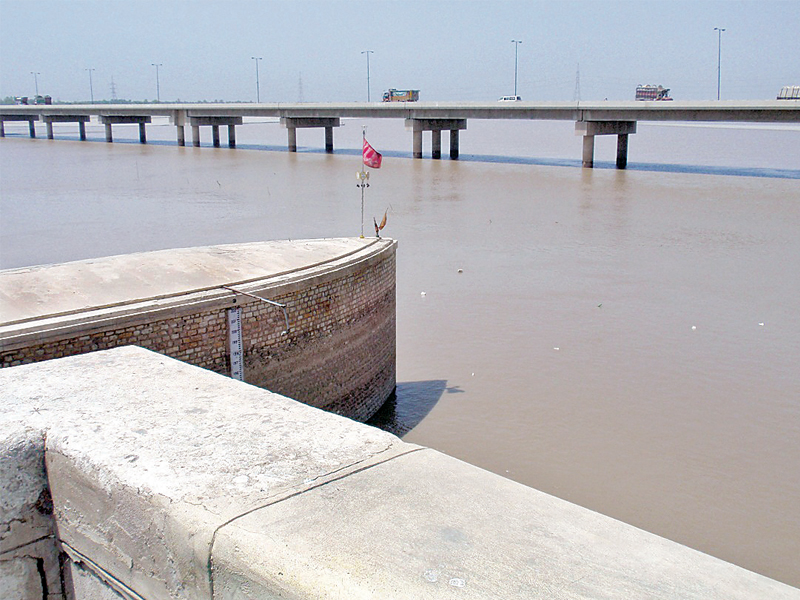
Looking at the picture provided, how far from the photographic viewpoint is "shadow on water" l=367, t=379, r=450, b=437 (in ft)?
37.2

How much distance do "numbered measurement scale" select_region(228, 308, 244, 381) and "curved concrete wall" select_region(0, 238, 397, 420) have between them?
0.19 feet

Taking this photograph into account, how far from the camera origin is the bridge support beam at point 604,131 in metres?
49.9

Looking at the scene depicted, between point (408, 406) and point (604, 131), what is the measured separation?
138 feet

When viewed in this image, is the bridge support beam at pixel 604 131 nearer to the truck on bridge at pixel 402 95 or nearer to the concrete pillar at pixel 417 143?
the concrete pillar at pixel 417 143

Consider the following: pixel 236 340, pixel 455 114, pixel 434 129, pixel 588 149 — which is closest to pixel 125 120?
pixel 434 129

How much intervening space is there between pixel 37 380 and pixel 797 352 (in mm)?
13229

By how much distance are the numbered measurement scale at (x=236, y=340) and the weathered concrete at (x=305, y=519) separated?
4949 millimetres

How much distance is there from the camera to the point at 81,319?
7.56m

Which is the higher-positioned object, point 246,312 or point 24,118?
point 24,118

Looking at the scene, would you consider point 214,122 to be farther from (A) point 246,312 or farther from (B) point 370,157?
(A) point 246,312

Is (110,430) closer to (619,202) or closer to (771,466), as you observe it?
(771,466)

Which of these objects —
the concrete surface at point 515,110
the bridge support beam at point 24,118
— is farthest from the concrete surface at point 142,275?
the bridge support beam at point 24,118

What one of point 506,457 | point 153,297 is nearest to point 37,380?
point 153,297

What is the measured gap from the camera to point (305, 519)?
2939mm
